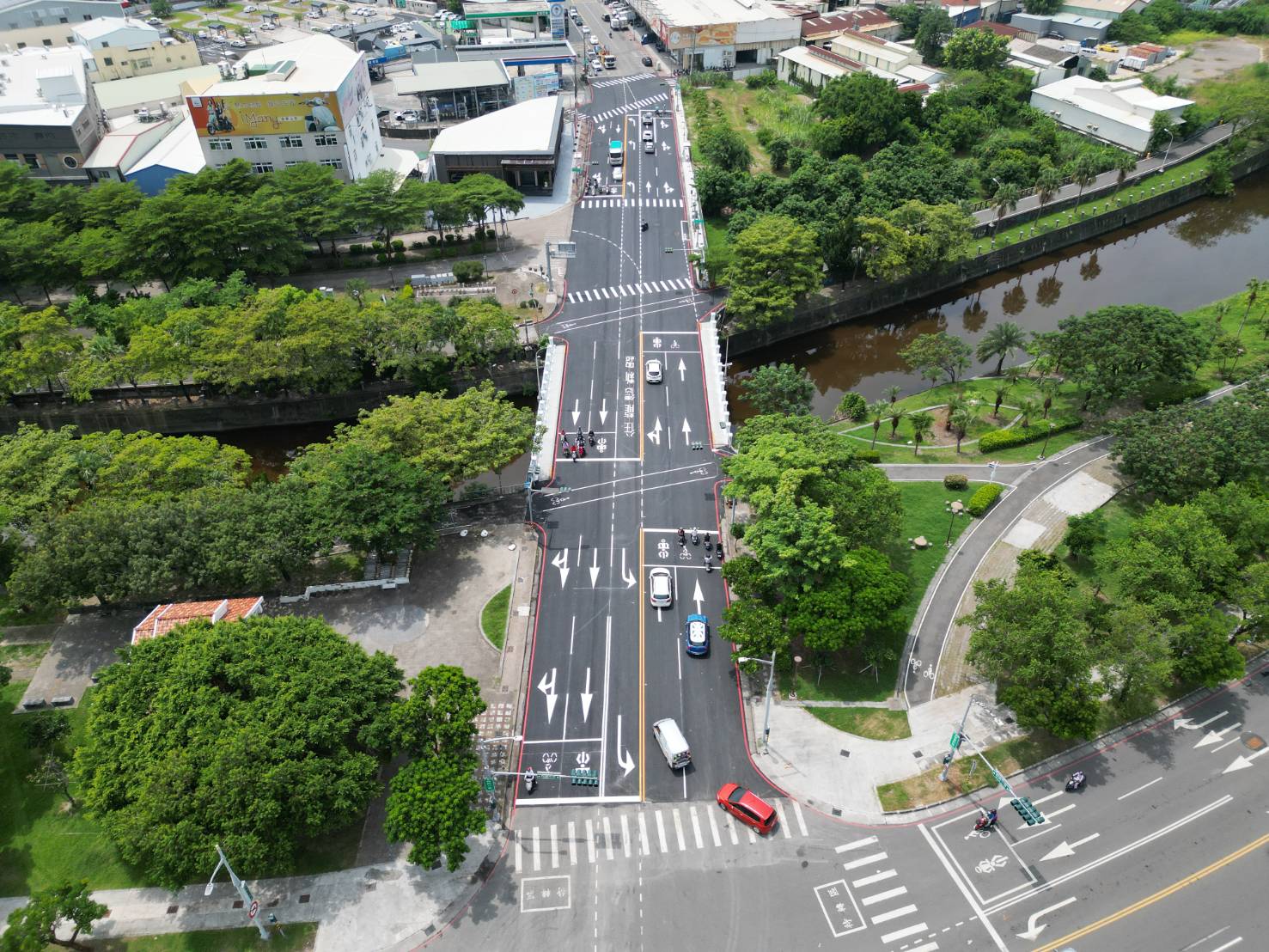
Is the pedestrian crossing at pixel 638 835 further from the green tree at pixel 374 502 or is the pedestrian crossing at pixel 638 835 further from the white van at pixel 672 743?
the green tree at pixel 374 502

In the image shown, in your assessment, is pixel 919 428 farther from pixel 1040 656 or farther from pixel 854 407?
pixel 1040 656

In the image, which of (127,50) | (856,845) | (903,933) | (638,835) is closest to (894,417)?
(856,845)

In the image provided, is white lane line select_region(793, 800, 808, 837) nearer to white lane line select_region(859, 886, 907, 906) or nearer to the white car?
white lane line select_region(859, 886, 907, 906)

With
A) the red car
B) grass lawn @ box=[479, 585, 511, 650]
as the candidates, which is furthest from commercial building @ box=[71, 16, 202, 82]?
the red car

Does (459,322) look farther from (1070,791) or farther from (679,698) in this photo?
(1070,791)

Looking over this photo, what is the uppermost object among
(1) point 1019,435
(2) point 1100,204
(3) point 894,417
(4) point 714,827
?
(2) point 1100,204
